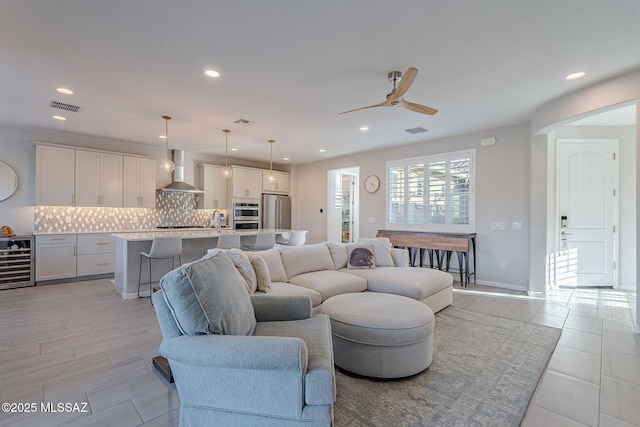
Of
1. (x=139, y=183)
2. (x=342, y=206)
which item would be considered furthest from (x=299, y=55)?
(x=342, y=206)

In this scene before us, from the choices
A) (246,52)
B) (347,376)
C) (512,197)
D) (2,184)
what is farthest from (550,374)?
(2,184)

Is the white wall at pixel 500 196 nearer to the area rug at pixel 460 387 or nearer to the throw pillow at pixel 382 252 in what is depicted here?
the throw pillow at pixel 382 252

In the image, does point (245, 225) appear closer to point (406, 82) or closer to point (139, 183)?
point (139, 183)

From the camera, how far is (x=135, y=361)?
2.49 metres

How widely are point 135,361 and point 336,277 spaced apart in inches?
81.1

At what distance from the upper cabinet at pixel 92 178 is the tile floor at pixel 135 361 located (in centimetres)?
191

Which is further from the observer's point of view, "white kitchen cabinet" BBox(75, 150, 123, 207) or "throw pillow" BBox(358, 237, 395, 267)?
"white kitchen cabinet" BBox(75, 150, 123, 207)

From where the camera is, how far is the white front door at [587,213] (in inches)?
192

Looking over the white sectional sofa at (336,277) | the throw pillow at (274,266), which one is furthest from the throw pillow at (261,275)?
the throw pillow at (274,266)

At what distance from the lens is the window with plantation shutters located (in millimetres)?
5488

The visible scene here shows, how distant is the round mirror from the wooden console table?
6.90 meters

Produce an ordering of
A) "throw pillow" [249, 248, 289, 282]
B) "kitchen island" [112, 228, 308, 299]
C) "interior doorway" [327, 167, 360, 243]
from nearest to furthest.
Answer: "throw pillow" [249, 248, 289, 282] < "kitchen island" [112, 228, 308, 299] < "interior doorway" [327, 167, 360, 243]

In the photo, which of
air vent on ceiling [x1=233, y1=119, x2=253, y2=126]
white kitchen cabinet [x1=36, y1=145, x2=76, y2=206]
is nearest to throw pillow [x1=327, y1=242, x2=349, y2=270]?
air vent on ceiling [x1=233, y1=119, x2=253, y2=126]

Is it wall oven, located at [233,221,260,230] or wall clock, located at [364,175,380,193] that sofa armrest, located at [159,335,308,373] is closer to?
wall clock, located at [364,175,380,193]
